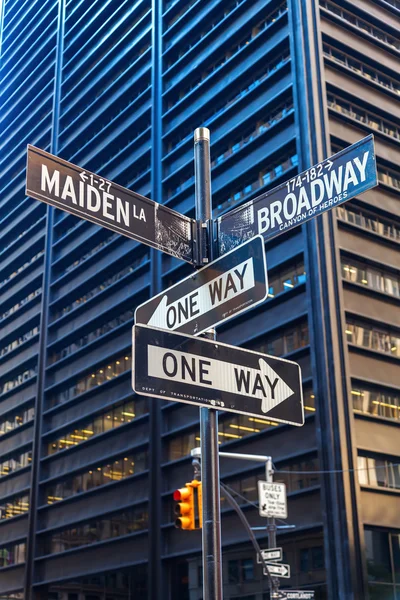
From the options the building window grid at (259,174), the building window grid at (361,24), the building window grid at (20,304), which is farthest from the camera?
the building window grid at (20,304)

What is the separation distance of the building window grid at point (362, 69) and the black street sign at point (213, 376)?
39.6 metres

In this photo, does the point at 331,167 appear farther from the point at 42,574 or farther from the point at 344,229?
the point at 42,574

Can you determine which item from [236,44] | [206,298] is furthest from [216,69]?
[206,298]

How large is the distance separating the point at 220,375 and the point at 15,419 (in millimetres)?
60206

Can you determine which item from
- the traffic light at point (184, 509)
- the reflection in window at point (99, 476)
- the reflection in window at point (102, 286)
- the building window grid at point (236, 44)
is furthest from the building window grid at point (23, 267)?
the traffic light at point (184, 509)

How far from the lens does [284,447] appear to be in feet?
124

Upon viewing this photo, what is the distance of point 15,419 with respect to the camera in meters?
63.6

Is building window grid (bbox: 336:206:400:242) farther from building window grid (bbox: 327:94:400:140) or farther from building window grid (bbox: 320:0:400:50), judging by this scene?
building window grid (bbox: 320:0:400:50)

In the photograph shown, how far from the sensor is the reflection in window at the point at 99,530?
46344 millimetres

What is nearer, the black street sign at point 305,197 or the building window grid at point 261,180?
the black street sign at point 305,197

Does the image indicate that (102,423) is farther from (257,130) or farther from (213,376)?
(213,376)

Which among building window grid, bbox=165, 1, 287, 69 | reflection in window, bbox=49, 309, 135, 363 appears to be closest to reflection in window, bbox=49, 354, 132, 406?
reflection in window, bbox=49, 309, 135, 363

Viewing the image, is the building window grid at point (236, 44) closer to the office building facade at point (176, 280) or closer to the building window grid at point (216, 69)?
the building window grid at point (216, 69)

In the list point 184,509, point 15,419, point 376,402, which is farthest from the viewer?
point 15,419
